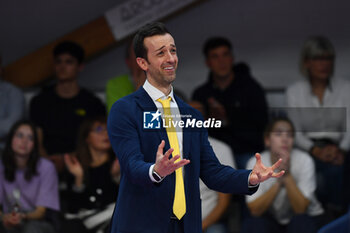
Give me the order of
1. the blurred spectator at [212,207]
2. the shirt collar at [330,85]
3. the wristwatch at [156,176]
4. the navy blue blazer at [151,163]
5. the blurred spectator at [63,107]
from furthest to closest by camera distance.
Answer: the blurred spectator at [63,107] → the shirt collar at [330,85] → the blurred spectator at [212,207] → the navy blue blazer at [151,163] → the wristwatch at [156,176]

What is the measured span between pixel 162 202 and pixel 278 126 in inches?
39.4

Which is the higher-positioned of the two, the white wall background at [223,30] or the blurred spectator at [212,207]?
the white wall background at [223,30]

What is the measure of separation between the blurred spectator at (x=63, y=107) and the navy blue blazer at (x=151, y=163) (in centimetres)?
176

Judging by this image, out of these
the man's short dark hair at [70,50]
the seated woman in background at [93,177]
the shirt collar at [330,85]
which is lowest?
the seated woman in background at [93,177]

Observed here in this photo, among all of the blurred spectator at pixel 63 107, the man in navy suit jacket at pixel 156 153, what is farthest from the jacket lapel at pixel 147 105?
the blurred spectator at pixel 63 107

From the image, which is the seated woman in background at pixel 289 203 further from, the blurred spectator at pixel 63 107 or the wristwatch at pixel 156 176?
the wristwatch at pixel 156 176

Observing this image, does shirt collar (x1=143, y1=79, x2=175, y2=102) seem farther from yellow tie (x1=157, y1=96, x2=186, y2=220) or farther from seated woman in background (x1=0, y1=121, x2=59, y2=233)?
seated woman in background (x1=0, y1=121, x2=59, y2=233)

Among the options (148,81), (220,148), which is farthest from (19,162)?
(148,81)

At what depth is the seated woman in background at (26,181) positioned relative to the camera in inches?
→ 120

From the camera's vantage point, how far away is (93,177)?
306 centimetres

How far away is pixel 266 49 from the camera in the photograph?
13.2 ft

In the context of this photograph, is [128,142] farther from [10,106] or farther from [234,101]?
[10,106]

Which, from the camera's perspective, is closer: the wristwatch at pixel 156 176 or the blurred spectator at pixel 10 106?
the wristwatch at pixel 156 176

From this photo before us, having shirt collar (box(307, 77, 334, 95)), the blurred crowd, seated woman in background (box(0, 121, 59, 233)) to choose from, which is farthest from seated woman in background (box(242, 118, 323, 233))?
seated woman in background (box(0, 121, 59, 233))
